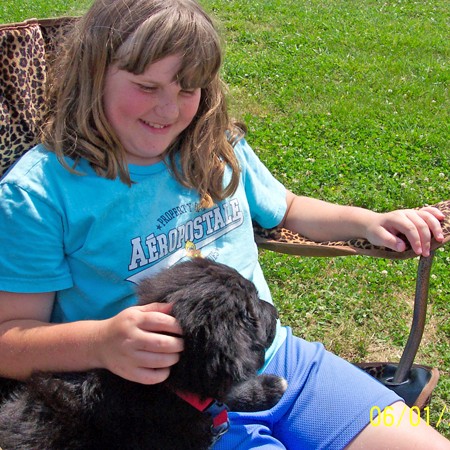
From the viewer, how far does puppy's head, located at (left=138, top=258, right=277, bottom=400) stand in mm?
1890

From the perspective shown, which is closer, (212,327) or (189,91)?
(212,327)

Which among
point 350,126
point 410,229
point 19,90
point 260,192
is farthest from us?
point 350,126

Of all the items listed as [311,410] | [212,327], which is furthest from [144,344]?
[311,410]

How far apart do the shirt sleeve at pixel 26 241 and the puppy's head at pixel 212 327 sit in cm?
35

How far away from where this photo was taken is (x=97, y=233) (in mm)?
2188

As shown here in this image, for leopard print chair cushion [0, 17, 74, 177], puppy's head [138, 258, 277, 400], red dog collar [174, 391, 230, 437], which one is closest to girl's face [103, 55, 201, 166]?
leopard print chair cushion [0, 17, 74, 177]

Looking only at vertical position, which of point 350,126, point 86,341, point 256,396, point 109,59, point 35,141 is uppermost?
point 109,59

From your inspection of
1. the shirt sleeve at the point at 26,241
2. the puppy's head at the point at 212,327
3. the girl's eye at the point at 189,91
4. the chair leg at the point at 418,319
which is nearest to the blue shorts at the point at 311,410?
the puppy's head at the point at 212,327

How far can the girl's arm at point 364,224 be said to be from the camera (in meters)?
2.50

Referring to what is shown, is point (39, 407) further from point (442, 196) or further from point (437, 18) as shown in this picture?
point (437, 18)

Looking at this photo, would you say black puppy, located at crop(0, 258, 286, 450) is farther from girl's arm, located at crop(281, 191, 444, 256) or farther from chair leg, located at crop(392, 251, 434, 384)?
chair leg, located at crop(392, 251, 434, 384)

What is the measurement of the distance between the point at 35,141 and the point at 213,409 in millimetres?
1222

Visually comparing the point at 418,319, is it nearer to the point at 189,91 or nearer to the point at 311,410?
the point at 311,410

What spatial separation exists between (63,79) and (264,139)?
3814 millimetres
